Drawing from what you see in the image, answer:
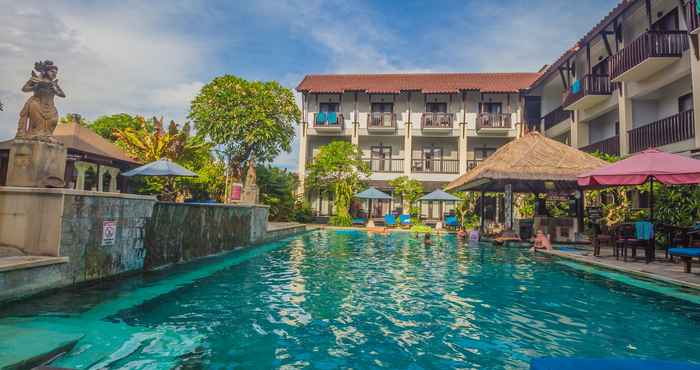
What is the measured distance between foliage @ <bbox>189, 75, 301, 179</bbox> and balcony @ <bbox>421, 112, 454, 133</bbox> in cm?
970

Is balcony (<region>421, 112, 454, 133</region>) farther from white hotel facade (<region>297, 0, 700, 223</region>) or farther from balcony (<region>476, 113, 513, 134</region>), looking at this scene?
balcony (<region>476, 113, 513, 134</region>)

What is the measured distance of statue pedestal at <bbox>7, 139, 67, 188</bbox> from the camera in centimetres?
543

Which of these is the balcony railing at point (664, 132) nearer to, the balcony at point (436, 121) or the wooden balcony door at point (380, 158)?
the balcony at point (436, 121)

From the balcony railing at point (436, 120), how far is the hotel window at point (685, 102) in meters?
13.6

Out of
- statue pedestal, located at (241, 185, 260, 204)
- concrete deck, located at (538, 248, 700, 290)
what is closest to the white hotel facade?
concrete deck, located at (538, 248, 700, 290)

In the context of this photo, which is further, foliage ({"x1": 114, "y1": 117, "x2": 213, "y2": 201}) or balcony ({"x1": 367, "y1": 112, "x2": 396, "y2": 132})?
balcony ({"x1": 367, "y1": 112, "x2": 396, "y2": 132})

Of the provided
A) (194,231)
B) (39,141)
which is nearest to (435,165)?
(194,231)

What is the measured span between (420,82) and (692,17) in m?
17.4

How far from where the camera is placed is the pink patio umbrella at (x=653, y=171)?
7.65 metres

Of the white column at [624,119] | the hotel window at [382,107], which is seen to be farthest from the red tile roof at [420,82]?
the white column at [624,119]

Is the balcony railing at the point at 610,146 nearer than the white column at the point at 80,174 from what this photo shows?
Yes

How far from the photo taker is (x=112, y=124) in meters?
33.7

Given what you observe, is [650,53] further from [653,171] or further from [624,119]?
[653,171]

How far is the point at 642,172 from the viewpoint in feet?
25.6
